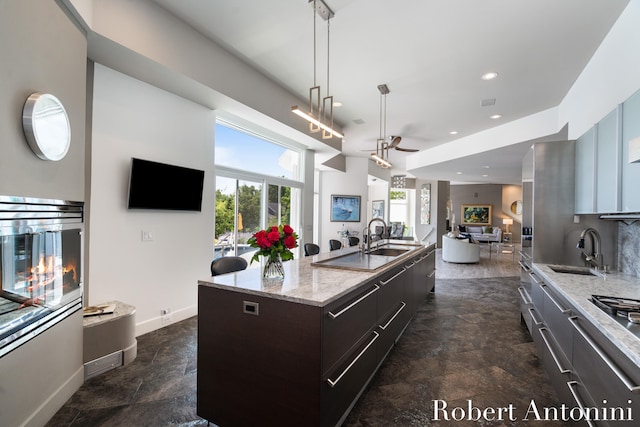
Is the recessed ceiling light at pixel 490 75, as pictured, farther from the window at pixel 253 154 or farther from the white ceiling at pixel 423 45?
the window at pixel 253 154

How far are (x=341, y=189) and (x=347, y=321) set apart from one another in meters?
7.00

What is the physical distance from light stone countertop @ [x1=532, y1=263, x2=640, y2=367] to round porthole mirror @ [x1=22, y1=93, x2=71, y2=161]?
3.07m

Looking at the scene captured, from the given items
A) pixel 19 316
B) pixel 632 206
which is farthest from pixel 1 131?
pixel 632 206

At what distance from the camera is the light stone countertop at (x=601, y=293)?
1.19 m

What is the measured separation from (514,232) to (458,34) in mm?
13751

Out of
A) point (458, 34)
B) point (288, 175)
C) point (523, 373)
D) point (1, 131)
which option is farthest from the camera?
point (288, 175)

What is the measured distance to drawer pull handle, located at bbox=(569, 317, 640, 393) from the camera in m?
1.07

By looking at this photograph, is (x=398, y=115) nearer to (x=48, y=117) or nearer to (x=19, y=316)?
(x=48, y=117)

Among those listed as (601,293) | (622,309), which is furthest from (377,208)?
(622,309)

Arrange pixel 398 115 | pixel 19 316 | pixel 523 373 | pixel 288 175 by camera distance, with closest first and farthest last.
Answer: pixel 19 316 → pixel 523 373 → pixel 398 115 → pixel 288 175

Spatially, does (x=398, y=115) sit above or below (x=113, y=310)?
above

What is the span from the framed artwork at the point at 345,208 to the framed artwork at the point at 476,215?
878 cm

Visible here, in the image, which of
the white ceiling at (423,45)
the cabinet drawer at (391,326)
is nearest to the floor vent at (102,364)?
the cabinet drawer at (391,326)

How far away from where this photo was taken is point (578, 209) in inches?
106
